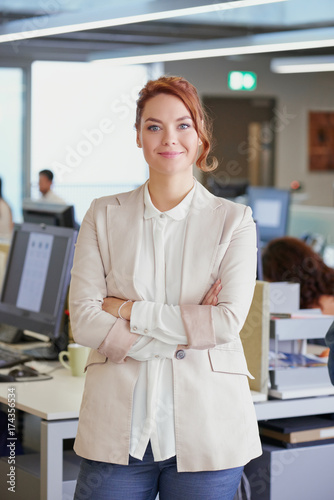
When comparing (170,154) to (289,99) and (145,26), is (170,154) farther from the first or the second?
(289,99)

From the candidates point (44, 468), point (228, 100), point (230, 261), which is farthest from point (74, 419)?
point (228, 100)

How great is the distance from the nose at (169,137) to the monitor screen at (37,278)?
1.30 metres

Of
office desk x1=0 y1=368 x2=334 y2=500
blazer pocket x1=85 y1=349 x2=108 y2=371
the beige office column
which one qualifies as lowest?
office desk x1=0 y1=368 x2=334 y2=500

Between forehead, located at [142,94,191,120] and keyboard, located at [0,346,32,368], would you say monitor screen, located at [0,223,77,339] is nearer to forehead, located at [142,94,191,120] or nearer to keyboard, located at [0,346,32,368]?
keyboard, located at [0,346,32,368]

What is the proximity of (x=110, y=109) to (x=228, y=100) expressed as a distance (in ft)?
6.04

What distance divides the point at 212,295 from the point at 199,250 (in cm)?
10

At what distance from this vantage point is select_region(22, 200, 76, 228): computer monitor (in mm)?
3271

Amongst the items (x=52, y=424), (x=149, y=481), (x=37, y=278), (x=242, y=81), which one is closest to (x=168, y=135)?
(x=149, y=481)

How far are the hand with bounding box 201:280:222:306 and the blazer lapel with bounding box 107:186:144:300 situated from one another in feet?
0.47

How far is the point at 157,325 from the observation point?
5.23 ft

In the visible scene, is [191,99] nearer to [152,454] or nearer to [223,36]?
[152,454]

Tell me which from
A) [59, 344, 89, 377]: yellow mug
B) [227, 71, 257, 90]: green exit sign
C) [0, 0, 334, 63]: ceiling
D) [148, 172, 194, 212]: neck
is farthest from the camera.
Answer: [0, 0, 334, 63]: ceiling

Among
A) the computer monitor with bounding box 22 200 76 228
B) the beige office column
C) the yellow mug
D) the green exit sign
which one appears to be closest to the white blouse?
the yellow mug

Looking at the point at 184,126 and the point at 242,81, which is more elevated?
the point at 242,81
